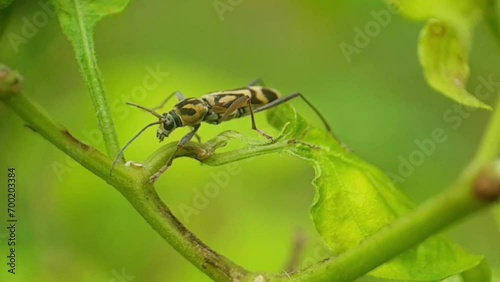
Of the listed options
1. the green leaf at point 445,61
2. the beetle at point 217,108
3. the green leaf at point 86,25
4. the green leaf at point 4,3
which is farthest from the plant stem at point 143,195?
the beetle at point 217,108

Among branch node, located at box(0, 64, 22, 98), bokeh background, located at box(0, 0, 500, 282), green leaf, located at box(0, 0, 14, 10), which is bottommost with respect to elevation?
bokeh background, located at box(0, 0, 500, 282)

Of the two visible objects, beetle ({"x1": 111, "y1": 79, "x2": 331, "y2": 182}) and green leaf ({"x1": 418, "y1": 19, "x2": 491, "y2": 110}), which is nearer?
green leaf ({"x1": 418, "y1": 19, "x2": 491, "y2": 110})

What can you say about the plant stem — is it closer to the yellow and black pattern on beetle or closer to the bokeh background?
the bokeh background

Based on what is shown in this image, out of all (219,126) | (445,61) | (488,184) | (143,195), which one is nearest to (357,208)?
(445,61)

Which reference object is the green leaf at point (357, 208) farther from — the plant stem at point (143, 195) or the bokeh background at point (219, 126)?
the bokeh background at point (219, 126)

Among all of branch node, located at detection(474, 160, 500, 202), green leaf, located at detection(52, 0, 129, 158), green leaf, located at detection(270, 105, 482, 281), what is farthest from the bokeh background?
branch node, located at detection(474, 160, 500, 202)

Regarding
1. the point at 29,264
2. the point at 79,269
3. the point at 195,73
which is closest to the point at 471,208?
the point at 29,264

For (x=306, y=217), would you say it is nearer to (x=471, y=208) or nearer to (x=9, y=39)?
(x=9, y=39)

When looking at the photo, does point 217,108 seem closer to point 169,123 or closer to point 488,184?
point 169,123
